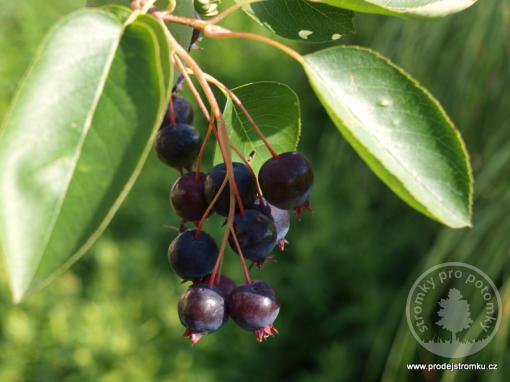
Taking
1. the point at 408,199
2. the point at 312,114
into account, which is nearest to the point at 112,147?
the point at 408,199

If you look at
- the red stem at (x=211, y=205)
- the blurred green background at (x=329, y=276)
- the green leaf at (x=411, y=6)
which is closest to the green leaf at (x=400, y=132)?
the green leaf at (x=411, y=6)

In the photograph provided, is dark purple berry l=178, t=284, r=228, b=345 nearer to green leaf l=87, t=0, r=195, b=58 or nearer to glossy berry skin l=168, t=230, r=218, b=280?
glossy berry skin l=168, t=230, r=218, b=280

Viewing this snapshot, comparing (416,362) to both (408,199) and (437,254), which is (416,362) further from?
(408,199)

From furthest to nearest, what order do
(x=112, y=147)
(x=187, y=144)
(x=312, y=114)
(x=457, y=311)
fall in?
(x=312, y=114), (x=457, y=311), (x=187, y=144), (x=112, y=147)

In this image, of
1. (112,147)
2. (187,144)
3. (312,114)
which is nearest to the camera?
(112,147)

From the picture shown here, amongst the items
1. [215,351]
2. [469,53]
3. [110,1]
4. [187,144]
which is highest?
[110,1]

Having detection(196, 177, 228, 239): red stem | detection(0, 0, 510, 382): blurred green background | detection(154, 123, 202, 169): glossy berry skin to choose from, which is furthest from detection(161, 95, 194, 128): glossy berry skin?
detection(0, 0, 510, 382): blurred green background

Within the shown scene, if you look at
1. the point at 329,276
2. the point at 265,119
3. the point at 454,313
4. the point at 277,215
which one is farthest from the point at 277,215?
the point at 329,276

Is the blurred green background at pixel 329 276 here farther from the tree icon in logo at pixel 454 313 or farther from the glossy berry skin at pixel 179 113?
the glossy berry skin at pixel 179 113
